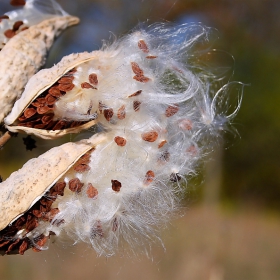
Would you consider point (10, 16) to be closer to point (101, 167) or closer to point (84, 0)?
point (101, 167)

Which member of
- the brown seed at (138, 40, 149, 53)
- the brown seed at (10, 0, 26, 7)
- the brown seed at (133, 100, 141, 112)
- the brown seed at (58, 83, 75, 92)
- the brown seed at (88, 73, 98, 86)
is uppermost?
the brown seed at (10, 0, 26, 7)

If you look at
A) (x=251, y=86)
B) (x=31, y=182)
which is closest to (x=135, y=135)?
(x=31, y=182)

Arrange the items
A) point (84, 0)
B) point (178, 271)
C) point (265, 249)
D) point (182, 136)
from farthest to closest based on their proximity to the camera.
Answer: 1. point (265, 249)
2. point (178, 271)
3. point (84, 0)
4. point (182, 136)

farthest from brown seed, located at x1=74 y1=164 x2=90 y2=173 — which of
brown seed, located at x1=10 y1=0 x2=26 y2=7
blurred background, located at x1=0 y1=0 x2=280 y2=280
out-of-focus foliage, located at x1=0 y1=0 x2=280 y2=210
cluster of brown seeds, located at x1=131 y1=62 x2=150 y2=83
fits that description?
out-of-focus foliage, located at x1=0 y1=0 x2=280 y2=210

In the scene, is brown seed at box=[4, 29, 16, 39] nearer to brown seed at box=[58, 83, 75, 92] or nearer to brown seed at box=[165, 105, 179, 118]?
brown seed at box=[58, 83, 75, 92]

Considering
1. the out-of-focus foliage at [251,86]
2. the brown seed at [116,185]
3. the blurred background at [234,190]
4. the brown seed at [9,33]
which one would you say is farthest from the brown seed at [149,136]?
the out-of-focus foliage at [251,86]

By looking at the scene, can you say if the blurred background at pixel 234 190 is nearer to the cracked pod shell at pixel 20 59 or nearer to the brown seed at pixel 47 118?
the cracked pod shell at pixel 20 59

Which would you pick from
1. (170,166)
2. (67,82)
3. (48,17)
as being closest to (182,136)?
(170,166)
